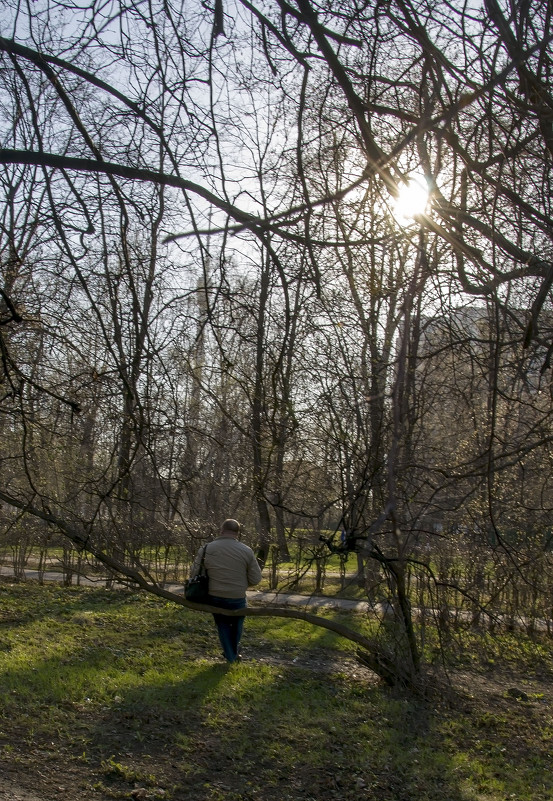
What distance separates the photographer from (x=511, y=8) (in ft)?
10.00

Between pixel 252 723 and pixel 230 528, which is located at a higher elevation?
pixel 230 528

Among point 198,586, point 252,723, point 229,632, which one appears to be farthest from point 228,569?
point 252,723

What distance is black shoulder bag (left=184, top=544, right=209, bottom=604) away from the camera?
809 centimetres

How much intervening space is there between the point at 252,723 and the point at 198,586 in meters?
1.58

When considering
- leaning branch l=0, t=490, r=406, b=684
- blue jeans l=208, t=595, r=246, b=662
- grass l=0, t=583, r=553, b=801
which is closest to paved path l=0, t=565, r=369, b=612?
grass l=0, t=583, r=553, b=801

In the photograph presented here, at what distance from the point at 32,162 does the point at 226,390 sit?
5.97ft

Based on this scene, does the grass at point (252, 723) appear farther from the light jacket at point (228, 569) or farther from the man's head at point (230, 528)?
the man's head at point (230, 528)

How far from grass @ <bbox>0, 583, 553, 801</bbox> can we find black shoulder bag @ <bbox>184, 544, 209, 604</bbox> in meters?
0.80

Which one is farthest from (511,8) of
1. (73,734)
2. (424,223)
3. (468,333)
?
(73,734)

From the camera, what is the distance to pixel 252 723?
22.9 feet

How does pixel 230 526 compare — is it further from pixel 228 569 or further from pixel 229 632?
pixel 229 632

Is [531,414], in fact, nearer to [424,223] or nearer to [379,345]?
[379,345]

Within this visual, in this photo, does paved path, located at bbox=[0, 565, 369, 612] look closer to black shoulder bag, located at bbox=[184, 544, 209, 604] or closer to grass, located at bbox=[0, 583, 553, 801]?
grass, located at bbox=[0, 583, 553, 801]

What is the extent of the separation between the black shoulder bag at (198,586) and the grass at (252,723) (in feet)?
2.62
